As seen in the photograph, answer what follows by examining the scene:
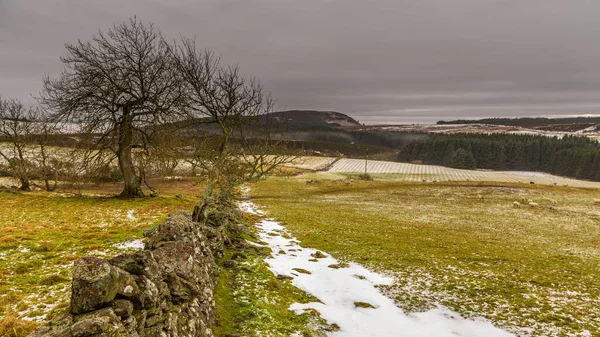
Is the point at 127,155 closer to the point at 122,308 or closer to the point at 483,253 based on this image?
the point at 122,308

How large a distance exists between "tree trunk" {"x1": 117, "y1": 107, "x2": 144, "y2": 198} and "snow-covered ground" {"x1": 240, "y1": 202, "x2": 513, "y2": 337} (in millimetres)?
18661

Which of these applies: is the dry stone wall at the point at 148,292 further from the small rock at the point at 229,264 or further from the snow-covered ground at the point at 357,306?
the snow-covered ground at the point at 357,306

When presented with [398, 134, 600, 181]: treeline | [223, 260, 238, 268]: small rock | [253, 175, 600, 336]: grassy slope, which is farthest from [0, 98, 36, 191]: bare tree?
[398, 134, 600, 181]: treeline

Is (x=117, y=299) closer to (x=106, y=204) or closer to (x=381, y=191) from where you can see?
(x=106, y=204)

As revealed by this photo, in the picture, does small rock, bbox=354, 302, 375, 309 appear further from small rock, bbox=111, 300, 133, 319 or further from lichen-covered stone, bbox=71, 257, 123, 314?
lichen-covered stone, bbox=71, 257, 123, 314

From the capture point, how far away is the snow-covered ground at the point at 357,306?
11.8 m

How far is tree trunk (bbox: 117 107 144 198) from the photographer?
26.8 metres

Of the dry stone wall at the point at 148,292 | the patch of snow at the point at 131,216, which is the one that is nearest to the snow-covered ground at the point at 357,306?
the dry stone wall at the point at 148,292

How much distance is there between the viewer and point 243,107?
75.6ft

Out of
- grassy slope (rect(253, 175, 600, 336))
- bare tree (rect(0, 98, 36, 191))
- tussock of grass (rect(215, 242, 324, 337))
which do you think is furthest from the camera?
bare tree (rect(0, 98, 36, 191))

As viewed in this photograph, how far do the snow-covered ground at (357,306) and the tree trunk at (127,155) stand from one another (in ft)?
61.2

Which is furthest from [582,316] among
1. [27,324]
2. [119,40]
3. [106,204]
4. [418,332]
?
[119,40]

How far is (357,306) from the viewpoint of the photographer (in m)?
13.5

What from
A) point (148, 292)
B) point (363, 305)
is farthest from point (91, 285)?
point (363, 305)
